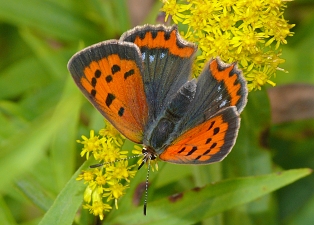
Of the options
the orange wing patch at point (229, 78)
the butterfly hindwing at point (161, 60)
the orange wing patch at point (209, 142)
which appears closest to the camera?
the orange wing patch at point (209, 142)

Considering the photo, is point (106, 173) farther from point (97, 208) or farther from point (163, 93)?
point (163, 93)

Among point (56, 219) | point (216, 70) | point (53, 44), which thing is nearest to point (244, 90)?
point (216, 70)

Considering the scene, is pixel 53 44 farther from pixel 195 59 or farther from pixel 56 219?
pixel 56 219

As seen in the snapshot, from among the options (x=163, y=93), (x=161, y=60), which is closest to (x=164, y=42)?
(x=161, y=60)

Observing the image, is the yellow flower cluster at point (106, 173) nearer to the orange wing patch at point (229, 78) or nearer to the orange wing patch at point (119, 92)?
the orange wing patch at point (119, 92)

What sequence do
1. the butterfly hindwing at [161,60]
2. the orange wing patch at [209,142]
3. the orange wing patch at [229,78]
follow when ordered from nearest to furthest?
the orange wing patch at [209,142] < the orange wing patch at [229,78] < the butterfly hindwing at [161,60]

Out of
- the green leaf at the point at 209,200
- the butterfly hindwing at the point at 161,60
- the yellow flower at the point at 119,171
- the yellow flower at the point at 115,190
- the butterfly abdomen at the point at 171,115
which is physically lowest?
the green leaf at the point at 209,200

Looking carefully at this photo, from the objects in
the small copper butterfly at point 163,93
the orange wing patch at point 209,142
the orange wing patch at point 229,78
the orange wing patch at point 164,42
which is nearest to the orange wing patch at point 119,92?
the small copper butterfly at point 163,93
